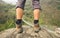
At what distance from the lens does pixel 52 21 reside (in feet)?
19.6

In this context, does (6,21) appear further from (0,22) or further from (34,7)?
(34,7)

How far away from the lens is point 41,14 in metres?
6.29

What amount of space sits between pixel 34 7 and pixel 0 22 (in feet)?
7.54

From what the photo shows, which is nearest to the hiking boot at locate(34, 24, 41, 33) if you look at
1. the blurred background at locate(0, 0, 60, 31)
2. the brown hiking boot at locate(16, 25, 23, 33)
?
the brown hiking boot at locate(16, 25, 23, 33)

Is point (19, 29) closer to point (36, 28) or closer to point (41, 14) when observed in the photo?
point (36, 28)

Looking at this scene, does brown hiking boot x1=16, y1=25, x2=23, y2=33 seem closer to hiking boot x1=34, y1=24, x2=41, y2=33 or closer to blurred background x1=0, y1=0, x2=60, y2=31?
hiking boot x1=34, y1=24, x2=41, y2=33

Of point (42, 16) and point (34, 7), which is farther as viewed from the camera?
point (42, 16)

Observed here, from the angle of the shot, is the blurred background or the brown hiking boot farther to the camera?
the blurred background

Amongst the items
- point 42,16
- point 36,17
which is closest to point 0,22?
point 42,16

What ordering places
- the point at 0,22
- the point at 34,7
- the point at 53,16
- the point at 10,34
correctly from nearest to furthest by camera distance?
the point at 34,7 < the point at 10,34 < the point at 0,22 < the point at 53,16

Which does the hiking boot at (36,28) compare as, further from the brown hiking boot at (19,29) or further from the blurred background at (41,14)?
the blurred background at (41,14)

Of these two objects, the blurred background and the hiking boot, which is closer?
the hiking boot

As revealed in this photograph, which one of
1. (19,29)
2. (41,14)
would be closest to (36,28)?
(19,29)

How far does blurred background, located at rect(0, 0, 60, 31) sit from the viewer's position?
574cm
